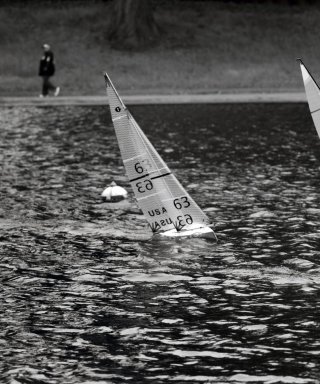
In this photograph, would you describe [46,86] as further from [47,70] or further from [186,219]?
[186,219]

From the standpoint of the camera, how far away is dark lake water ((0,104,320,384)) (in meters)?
11.4

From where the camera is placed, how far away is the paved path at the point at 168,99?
4112 cm

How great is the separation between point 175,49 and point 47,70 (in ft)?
32.3

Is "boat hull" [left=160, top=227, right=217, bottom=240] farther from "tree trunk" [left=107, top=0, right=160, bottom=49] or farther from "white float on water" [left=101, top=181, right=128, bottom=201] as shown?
"tree trunk" [left=107, top=0, right=160, bottom=49]

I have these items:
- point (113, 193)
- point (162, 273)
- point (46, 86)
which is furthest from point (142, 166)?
point (46, 86)

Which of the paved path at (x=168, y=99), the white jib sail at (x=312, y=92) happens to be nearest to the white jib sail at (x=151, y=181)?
the white jib sail at (x=312, y=92)

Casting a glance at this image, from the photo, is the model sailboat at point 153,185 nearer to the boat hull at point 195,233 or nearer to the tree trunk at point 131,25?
the boat hull at point 195,233

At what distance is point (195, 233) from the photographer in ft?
58.8

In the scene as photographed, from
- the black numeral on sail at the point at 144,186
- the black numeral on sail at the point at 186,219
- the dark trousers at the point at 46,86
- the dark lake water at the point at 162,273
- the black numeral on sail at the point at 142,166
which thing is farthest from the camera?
the dark trousers at the point at 46,86

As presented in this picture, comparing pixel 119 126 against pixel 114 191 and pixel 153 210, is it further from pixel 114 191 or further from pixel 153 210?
pixel 114 191

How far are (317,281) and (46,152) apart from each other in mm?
15496

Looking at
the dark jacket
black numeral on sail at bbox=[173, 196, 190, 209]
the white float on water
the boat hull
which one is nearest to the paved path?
the dark jacket

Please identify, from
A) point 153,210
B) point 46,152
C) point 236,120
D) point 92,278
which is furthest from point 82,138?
point 92,278

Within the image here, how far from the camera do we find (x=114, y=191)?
22031 millimetres
